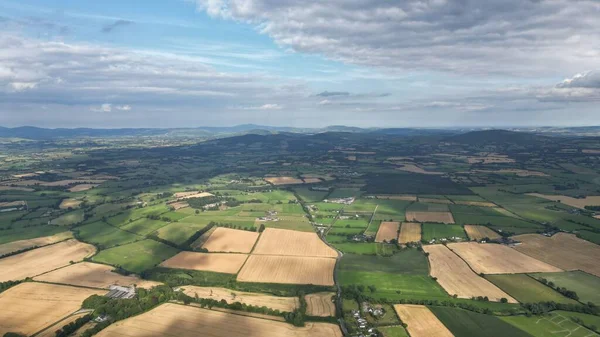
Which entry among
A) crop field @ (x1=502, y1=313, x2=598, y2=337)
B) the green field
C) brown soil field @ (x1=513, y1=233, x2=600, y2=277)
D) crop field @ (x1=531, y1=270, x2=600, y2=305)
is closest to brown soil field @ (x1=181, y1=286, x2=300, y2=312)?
crop field @ (x1=502, y1=313, x2=598, y2=337)

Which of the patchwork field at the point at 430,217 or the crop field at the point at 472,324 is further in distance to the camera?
the patchwork field at the point at 430,217

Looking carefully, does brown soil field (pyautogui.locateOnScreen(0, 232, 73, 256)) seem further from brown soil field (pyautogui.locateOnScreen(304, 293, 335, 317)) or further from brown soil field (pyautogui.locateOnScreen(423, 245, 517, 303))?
brown soil field (pyautogui.locateOnScreen(423, 245, 517, 303))

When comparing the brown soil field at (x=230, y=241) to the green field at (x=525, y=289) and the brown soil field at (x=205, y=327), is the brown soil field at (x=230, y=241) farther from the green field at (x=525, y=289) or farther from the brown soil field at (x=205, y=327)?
the green field at (x=525, y=289)

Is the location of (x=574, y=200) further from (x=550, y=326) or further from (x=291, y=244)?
(x=291, y=244)

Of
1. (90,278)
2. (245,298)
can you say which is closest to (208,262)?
(245,298)

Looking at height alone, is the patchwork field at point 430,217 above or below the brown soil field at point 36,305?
above

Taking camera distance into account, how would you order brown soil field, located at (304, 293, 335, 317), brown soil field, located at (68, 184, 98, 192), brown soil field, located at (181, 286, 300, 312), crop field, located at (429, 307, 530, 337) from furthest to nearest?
brown soil field, located at (68, 184, 98, 192)
brown soil field, located at (181, 286, 300, 312)
brown soil field, located at (304, 293, 335, 317)
crop field, located at (429, 307, 530, 337)

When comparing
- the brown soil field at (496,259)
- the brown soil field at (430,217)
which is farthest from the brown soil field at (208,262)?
the brown soil field at (430,217)
